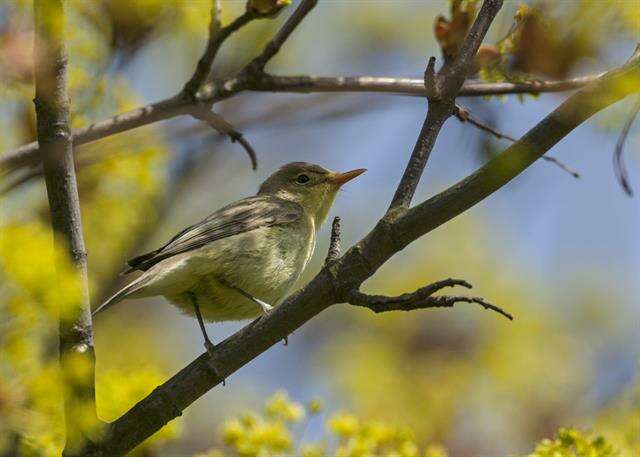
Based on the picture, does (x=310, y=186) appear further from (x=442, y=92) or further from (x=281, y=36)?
(x=442, y=92)

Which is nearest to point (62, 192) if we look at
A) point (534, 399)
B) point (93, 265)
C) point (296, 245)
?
point (296, 245)

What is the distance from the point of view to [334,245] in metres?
3.48

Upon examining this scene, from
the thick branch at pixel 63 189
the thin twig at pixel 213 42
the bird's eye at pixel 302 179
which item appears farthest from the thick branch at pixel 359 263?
the bird's eye at pixel 302 179

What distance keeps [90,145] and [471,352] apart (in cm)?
333

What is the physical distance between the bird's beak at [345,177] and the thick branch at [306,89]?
216 cm

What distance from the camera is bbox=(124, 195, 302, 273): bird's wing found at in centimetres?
539

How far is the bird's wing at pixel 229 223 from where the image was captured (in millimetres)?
5391

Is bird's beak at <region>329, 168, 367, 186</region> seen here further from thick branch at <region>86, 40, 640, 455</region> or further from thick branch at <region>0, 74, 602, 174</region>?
thick branch at <region>86, 40, 640, 455</region>

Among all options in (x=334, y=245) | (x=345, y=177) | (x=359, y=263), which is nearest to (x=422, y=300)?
(x=359, y=263)

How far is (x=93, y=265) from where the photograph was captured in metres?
6.57

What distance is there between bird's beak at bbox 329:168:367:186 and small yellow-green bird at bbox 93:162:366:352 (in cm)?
59

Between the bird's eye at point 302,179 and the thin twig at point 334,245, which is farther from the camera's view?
the bird's eye at point 302,179

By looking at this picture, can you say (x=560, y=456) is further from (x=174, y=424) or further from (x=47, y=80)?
(x=47, y=80)

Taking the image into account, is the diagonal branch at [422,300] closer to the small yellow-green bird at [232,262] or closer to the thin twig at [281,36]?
the thin twig at [281,36]
